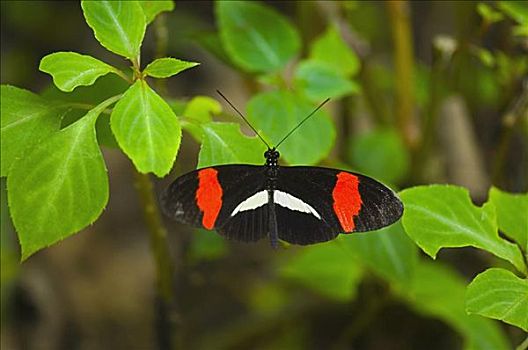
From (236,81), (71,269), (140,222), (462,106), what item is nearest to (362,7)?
(462,106)

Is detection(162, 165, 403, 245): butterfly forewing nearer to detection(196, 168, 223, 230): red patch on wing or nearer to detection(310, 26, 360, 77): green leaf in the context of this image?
detection(196, 168, 223, 230): red patch on wing

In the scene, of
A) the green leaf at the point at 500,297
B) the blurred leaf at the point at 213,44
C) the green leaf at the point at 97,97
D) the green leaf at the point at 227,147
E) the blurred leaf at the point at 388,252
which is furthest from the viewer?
the blurred leaf at the point at 213,44

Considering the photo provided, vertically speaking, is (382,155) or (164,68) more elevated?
(164,68)

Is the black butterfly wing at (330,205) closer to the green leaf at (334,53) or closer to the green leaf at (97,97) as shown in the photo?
the green leaf at (97,97)

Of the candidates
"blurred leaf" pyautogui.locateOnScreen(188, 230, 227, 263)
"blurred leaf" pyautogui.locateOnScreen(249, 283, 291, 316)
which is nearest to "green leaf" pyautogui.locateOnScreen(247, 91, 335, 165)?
"blurred leaf" pyautogui.locateOnScreen(188, 230, 227, 263)

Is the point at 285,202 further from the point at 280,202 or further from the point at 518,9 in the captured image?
the point at 518,9

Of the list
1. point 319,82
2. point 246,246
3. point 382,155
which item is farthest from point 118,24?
point 246,246

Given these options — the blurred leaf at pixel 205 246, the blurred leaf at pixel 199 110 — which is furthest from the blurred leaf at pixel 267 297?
the blurred leaf at pixel 199 110

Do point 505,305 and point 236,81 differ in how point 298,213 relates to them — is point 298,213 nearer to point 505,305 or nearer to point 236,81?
point 505,305
